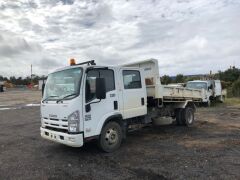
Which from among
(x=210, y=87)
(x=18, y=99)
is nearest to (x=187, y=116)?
(x=210, y=87)

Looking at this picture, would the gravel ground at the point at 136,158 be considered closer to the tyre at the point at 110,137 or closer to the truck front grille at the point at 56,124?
the tyre at the point at 110,137

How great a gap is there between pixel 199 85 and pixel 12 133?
607 inches

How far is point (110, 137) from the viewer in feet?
23.6

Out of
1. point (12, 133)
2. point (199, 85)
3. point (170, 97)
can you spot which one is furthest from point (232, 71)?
point (12, 133)

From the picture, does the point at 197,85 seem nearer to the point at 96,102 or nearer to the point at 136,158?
the point at 136,158

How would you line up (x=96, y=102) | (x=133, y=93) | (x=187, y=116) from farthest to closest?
(x=187, y=116) → (x=133, y=93) → (x=96, y=102)

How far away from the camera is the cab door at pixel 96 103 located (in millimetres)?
6512

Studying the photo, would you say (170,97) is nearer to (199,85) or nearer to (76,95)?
(76,95)

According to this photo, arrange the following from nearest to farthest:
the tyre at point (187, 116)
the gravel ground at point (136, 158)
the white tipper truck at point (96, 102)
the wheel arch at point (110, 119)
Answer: the gravel ground at point (136, 158) < the white tipper truck at point (96, 102) < the wheel arch at point (110, 119) < the tyre at point (187, 116)

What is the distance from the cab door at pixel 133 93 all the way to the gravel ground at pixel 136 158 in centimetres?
105

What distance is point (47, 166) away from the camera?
247 inches

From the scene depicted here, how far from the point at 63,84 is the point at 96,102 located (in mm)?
998

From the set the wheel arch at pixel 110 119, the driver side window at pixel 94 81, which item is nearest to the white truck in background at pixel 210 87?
the wheel arch at pixel 110 119

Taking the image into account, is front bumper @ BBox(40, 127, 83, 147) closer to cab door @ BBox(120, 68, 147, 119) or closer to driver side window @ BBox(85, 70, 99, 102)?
driver side window @ BBox(85, 70, 99, 102)
